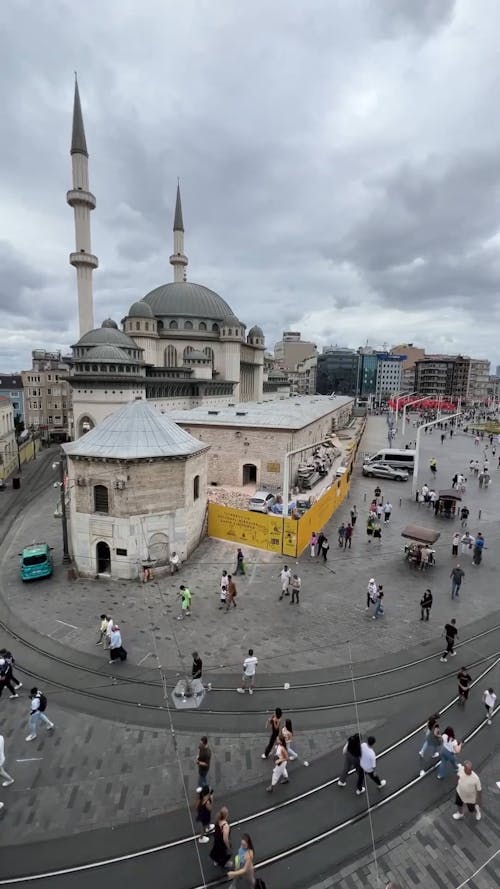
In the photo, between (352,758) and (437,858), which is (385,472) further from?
(437,858)

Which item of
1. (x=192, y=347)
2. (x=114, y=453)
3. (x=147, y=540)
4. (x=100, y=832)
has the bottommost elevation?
(x=100, y=832)

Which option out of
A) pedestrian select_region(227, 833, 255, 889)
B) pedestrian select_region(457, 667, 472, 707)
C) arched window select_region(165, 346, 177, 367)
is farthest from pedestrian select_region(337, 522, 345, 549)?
arched window select_region(165, 346, 177, 367)

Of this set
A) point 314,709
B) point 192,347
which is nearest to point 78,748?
point 314,709

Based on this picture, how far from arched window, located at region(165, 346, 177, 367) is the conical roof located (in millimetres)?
39938

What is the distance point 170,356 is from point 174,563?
147 ft

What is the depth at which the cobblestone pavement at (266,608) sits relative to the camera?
12062mm

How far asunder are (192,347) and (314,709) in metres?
52.6

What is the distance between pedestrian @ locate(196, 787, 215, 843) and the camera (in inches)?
270

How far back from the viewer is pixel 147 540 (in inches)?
663

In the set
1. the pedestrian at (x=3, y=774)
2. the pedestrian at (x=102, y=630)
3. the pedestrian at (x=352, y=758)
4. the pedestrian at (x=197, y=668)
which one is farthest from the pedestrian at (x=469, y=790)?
the pedestrian at (x=102, y=630)

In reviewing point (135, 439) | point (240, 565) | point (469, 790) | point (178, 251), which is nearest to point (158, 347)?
point (178, 251)

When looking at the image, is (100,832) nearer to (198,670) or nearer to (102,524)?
(198,670)

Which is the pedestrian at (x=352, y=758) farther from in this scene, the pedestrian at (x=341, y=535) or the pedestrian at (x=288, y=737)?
the pedestrian at (x=341, y=535)

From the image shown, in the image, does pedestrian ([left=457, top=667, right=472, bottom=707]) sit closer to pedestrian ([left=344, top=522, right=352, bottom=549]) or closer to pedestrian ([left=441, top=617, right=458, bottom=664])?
pedestrian ([left=441, top=617, right=458, bottom=664])
